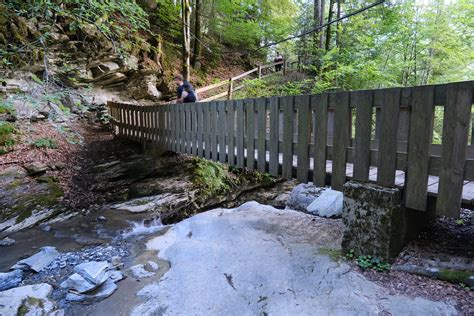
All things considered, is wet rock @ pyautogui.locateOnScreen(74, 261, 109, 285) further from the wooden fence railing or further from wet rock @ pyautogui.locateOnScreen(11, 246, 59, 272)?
the wooden fence railing

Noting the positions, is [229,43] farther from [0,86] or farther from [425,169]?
[425,169]

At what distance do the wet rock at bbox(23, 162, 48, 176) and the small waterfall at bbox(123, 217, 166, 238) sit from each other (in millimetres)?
2637

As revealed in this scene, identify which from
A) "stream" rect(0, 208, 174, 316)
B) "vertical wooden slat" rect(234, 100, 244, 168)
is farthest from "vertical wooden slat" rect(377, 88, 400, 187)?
"stream" rect(0, 208, 174, 316)

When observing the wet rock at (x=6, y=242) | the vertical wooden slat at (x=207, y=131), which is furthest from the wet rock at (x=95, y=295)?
the vertical wooden slat at (x=207, y=131)

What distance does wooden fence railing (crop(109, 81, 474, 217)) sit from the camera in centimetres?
264

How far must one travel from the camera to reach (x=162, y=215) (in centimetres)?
633

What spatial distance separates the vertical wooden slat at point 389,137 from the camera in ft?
9.81

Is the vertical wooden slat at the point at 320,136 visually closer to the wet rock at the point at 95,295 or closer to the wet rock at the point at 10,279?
the wet rock at the point at 95,295

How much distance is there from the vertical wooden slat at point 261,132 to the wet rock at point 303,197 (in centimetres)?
212

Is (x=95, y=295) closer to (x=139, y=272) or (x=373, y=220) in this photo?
(x=139, y=272)

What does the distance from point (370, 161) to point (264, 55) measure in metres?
21.8

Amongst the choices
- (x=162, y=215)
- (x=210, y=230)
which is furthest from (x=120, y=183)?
(x=210, y=230)

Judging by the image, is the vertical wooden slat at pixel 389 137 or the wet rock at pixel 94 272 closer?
the vertical wooden slat at pixel 389 137

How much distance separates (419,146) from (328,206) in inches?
109
